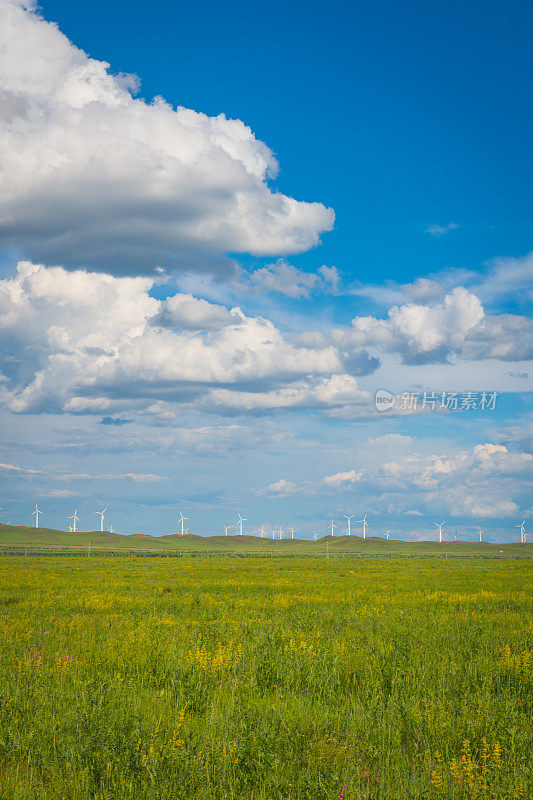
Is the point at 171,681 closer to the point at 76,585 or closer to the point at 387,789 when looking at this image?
the point at 387,789

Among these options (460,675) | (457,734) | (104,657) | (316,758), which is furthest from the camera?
(104,657)

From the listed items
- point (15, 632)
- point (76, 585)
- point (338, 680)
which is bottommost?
point (76, 585)

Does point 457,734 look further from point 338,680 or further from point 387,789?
point 338,680

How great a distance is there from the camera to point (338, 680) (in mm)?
10078

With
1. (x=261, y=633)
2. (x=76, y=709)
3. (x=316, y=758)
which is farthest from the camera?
(x=261, y=633)

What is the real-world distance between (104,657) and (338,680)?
16.7 feet

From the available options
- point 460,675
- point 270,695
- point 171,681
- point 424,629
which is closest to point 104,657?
point 171,681

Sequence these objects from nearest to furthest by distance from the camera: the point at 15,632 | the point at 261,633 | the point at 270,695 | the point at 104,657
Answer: the point at 270,695, the point at 104,657, the point at 261,633, the point at 15,632

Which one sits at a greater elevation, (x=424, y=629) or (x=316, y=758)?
(x=316, y=758)

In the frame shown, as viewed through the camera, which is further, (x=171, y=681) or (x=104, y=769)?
(x=171, y=681)

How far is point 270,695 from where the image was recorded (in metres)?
9.19

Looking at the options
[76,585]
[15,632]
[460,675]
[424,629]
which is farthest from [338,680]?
[76,585]

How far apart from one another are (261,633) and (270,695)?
4833 millimetres

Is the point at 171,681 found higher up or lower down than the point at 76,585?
higher up
